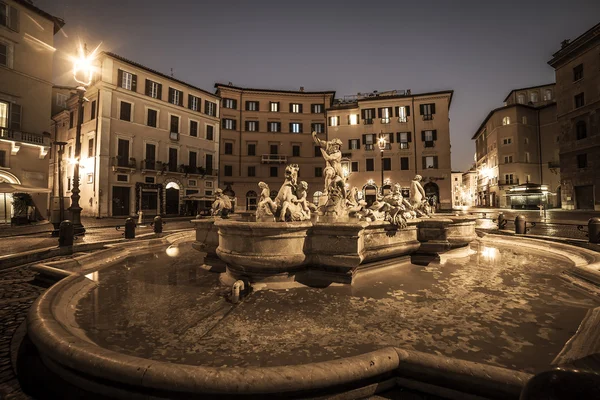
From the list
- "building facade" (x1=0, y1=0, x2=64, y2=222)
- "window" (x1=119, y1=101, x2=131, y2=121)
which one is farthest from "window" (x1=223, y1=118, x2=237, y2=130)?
"building facade" (x1=0, y1=0, x2=64, y2=222)

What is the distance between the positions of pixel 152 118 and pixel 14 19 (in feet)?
34.3

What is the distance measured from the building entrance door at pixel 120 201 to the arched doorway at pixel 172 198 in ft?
11.8

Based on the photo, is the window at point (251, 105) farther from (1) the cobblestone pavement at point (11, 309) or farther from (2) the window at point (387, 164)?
(1) the cobblestone pavement at point (11, 309)

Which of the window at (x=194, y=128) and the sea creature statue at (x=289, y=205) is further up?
the window at (x=194, y=128)

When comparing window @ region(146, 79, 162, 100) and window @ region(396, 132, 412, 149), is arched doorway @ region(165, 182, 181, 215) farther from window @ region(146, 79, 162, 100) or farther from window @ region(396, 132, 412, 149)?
window @ region(396, 132, 412, 149)

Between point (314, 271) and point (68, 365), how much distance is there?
133 inches

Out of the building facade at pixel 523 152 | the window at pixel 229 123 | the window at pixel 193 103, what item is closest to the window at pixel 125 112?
the window at pixel 193 103

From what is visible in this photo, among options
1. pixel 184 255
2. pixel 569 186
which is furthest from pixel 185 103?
pixel 569 186

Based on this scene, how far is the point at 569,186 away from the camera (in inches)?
1013

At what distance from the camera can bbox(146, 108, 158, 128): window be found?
1036 inches

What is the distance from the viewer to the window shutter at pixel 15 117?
18.2 meters

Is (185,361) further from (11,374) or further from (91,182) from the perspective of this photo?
(91,182)

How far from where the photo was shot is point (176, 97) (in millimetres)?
28781

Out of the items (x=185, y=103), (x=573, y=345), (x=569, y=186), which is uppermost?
(x=185, y=103)
